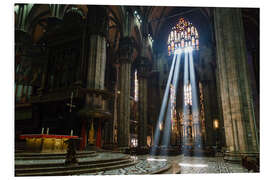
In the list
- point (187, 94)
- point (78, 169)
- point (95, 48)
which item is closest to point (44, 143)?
point (78, 169)

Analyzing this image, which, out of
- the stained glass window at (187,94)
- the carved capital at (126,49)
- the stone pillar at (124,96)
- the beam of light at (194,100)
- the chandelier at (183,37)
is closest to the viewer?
the stone pillar at (124,96)

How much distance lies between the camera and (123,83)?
1533cm

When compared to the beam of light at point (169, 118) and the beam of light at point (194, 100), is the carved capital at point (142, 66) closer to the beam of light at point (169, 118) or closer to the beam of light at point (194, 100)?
the beam of light at point (169, 118)

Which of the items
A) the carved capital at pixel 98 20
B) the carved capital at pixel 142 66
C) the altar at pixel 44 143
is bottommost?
the altar at pixel 44 143

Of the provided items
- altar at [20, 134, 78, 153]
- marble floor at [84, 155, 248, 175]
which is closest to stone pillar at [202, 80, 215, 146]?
marble floor at [84, 155, 248, 175]

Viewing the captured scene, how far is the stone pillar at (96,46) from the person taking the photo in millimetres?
11531

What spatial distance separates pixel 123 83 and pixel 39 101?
6255 millimetres

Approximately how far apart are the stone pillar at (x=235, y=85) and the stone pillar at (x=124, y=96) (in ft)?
25.5

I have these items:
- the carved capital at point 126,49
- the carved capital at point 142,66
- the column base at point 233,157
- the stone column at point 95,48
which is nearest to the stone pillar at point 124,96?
the carved capital at point 126,49

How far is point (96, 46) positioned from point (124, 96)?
15.1 feet

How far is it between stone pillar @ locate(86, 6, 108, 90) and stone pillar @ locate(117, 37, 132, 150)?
3.37 m

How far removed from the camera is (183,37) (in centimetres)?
2538
